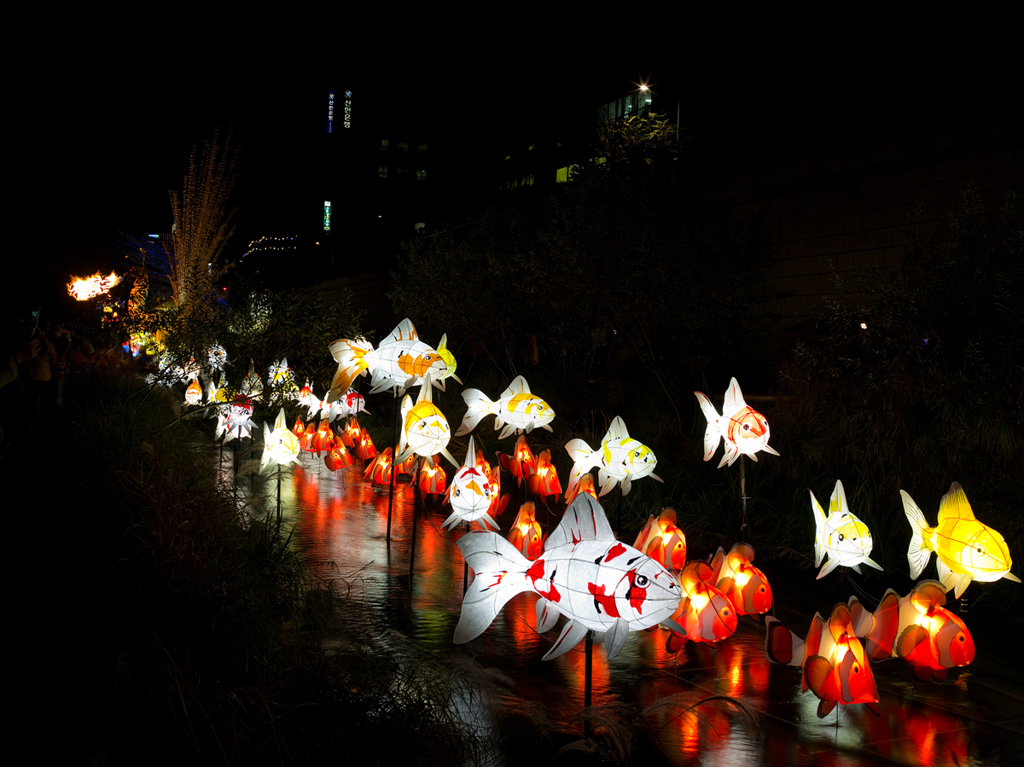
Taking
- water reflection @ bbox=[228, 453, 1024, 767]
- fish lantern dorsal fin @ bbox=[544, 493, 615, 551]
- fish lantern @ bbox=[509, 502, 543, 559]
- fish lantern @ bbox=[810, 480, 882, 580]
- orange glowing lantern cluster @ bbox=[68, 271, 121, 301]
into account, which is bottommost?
water reflection @ bbox=[228, 453, 1024, 767]

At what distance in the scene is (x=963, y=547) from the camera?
4852 millimetres

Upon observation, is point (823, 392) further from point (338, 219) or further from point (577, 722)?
point (338, 219)

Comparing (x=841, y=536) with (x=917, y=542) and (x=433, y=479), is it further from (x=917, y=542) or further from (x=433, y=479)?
(x=433, y=479)

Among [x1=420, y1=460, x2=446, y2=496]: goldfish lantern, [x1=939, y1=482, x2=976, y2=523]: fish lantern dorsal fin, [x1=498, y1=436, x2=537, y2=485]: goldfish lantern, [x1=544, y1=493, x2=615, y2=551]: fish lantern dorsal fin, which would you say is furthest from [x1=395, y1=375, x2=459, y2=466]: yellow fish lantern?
[x1=939, y1=482, x2=976, y2=523]: fish lantern dorsal fin

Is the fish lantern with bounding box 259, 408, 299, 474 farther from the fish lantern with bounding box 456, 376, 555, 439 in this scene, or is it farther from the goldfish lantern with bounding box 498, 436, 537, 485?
the goldfish lantern with bounding box 498, 436, 537, 485

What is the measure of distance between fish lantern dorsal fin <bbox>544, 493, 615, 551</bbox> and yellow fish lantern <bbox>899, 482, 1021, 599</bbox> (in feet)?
8.16

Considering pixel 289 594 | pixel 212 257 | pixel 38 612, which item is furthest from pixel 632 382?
pixel 38 612

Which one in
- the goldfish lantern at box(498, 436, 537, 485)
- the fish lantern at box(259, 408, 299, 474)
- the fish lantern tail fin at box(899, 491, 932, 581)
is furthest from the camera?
the goldfish lantern at box(498, 436, 537, 485)

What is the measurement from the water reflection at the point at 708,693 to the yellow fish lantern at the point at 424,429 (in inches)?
41.0

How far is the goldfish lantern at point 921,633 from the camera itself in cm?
451

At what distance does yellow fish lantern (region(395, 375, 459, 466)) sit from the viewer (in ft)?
22.4

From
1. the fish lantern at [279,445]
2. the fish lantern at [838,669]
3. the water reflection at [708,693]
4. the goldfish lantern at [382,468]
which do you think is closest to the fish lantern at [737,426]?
the water reflection at [708,693]

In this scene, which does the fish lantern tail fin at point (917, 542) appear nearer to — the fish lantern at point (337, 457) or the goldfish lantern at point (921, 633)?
the goldfish lantern at point (921, 633)

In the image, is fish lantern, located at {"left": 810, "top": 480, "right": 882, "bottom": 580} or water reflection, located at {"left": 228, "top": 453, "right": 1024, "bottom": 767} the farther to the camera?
fish lantern, located at {"left": 810, "top": 480, "right": 882, "bottom": 580}
